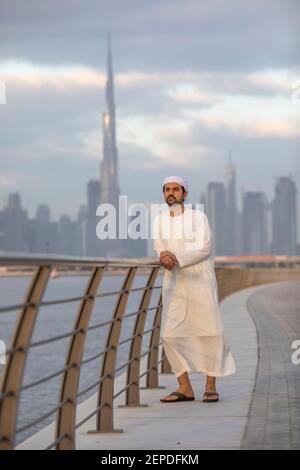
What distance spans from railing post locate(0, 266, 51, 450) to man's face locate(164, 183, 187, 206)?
11.9 feet

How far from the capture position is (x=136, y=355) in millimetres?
10023

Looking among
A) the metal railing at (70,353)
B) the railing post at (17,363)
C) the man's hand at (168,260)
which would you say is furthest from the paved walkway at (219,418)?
the railing post at (17,363)

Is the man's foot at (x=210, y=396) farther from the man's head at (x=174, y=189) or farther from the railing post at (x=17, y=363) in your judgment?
the railing post at (x=17, y=363)

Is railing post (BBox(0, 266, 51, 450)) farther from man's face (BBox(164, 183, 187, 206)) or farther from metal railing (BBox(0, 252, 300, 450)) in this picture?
man's face (BBox(164, 183, 187, 206))

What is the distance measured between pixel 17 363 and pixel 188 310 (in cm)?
424

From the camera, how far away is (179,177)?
30.9ft

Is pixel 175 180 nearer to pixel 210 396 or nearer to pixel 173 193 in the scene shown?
pixel 173 193

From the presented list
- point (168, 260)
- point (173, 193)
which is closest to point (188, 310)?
point (168, 260)

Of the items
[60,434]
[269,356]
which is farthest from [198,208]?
[269,356]

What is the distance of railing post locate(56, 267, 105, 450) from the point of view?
682cm

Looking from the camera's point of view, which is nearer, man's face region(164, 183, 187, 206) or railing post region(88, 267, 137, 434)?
railing post region(88, 267, 137, 434)

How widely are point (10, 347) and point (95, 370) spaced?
2888 cm

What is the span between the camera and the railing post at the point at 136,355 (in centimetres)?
970

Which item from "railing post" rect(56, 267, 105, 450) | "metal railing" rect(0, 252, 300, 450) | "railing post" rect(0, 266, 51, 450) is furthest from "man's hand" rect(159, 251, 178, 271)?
"railing post" rect(0, 266, 51, 450)
